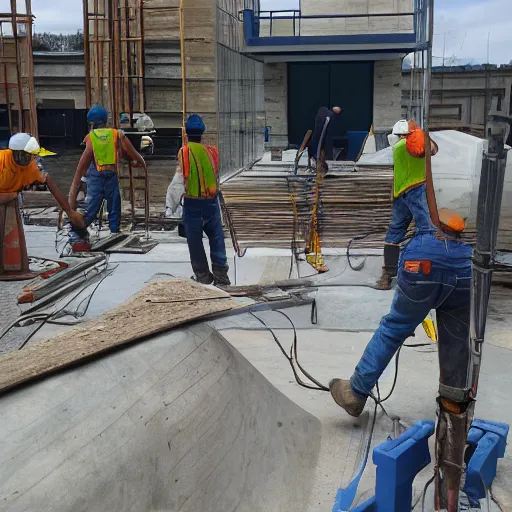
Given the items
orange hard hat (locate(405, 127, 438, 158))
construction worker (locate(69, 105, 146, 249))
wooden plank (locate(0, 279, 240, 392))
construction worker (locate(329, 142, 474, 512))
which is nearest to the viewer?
wooden plank (locate(0, 279, 240, 392))

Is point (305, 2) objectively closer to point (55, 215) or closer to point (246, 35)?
point (246, 35)

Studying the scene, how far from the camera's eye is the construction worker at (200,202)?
7.19 meters

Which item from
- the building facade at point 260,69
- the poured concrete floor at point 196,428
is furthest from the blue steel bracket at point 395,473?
the building facade at point 260,69

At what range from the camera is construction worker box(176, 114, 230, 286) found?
7191 mm

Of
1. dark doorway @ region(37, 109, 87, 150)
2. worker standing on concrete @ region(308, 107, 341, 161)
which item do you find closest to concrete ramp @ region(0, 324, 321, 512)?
worker standing on concrete @ region(308, 107, 341, 161)

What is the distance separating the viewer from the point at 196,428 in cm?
310

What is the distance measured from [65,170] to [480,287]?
1796 centimetres

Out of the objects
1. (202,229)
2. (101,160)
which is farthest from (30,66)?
(202,229)

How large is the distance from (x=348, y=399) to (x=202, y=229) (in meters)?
3.50

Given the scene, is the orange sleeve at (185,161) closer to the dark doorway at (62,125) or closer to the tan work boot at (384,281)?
the tan work boot at (384,281)

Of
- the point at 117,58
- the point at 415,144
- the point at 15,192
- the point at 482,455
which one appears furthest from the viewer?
the point at 117,58

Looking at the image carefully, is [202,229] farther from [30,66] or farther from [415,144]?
[30,66]

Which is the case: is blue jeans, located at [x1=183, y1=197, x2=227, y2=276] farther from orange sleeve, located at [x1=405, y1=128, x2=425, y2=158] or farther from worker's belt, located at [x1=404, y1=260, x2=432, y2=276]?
worker's belt, located at [x1=404, y1=260, x2=432, y2=276]

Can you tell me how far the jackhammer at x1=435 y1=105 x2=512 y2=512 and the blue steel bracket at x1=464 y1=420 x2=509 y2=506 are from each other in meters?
0.21
